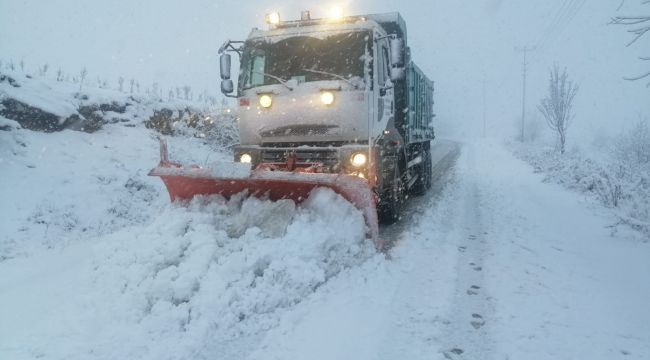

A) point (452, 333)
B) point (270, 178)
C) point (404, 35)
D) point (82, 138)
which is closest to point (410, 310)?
point (452, 333)

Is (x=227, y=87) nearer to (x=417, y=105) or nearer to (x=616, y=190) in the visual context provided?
(x=417, y=105)

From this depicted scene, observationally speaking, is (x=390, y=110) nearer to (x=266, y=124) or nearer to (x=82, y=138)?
(x=266, y=124)

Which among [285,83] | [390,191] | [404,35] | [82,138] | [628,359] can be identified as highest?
[404,35]

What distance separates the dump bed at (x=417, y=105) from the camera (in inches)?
316

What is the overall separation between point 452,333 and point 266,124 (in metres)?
3.84

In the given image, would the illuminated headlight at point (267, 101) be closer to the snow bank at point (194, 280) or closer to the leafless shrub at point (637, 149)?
the snow bank at point (194, 280)

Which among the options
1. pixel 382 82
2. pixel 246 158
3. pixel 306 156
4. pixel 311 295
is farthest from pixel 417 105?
pixel 311 295

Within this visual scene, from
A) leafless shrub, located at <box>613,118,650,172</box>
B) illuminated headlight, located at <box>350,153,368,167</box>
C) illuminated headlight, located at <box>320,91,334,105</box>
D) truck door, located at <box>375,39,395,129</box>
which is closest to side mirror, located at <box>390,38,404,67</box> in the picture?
truck door, located at <box>375,39,395,129</box>

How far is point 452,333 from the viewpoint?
3.30 metres

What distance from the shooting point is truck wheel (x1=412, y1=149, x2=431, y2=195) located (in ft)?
31.6

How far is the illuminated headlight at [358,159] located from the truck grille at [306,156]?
0.23m

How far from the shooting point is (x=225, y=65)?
6516 millimetres

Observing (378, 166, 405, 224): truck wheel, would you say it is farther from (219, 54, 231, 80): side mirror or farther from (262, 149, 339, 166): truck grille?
(219, 54, 231, 80): side mirror

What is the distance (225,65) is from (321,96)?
68.5 inches
